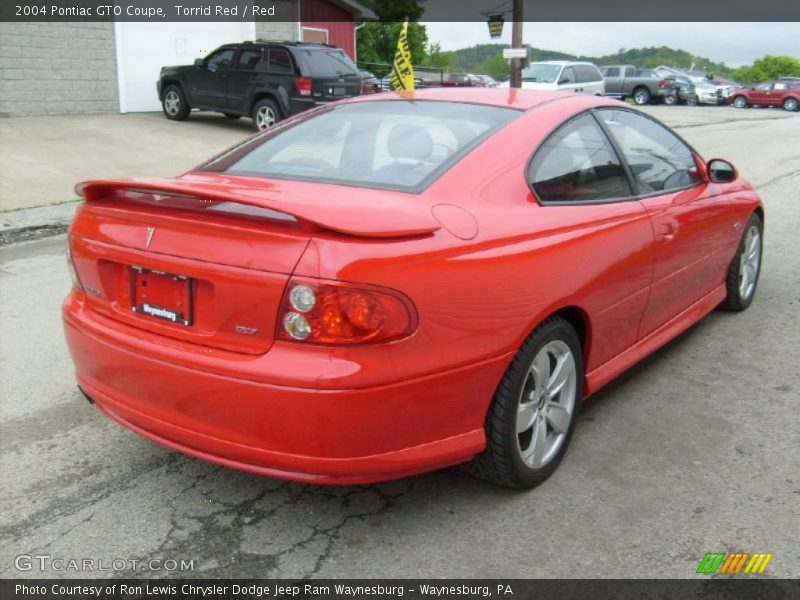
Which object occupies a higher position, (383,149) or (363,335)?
(383,149)

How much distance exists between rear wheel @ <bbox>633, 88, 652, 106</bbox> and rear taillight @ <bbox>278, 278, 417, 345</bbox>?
36.4m

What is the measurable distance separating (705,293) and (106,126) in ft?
42.6

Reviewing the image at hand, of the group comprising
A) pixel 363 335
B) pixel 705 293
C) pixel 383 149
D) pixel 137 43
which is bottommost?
pixel 705 293

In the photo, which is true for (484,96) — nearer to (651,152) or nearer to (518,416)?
(651,152)

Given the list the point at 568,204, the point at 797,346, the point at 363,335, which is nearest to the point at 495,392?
the point at 363,335

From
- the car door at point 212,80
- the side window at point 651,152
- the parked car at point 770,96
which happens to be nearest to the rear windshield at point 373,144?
the side window at point 651,152

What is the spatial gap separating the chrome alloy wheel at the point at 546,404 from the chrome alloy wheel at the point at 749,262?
8.19ft

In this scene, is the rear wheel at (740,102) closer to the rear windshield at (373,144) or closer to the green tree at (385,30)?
the green tree at (385,30)

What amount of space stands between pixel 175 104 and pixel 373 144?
47.3 ft

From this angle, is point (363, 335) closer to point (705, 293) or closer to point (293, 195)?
point (293, 195)

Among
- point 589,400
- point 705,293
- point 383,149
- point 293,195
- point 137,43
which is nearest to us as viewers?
point 293,195

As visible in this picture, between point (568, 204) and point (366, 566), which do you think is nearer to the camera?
point (366, 566)

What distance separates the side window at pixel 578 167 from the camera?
3307mm

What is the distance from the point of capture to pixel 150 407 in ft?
9.04
